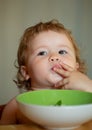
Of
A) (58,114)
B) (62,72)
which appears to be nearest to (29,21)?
(62,72)

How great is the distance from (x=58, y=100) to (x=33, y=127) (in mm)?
154

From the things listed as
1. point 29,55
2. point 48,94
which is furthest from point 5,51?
point 48,94

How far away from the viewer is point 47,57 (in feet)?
3.60

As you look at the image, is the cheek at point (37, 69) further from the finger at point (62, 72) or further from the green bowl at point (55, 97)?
the green bowl at point (55, 97)

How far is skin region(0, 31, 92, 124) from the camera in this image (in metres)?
1.05

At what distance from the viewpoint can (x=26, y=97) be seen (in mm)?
773

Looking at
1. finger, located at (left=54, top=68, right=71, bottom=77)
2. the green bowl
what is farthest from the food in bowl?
finger, located at (left=54, top=68, right=71, bottom=77)

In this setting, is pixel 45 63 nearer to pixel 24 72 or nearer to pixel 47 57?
pixel 47 57

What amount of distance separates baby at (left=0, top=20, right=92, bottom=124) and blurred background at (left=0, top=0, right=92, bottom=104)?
151 centimetres

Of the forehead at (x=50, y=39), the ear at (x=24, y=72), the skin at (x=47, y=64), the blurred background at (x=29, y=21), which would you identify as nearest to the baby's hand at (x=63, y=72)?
the skin at (x=47, y=64)

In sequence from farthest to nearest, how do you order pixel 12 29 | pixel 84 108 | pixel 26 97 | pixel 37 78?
pixel 12 29 < pixel 37 78 < pixel 26 97 < pixel 84 108

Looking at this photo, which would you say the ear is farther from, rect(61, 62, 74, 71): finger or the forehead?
rect(61, 62, 74, 71): finger

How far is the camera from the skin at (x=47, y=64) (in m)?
1.05

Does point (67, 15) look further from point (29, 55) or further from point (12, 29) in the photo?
point (29, 55)
